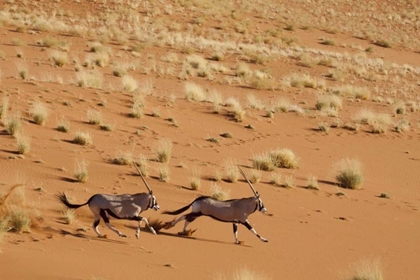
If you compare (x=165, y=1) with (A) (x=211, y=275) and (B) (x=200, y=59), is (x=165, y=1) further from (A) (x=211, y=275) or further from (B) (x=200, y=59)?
(A) (x=211, y=275)

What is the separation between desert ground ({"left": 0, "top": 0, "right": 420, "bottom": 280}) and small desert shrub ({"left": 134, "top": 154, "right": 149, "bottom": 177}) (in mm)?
51

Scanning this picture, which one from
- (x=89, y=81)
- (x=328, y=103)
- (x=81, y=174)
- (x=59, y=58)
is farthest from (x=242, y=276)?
(x=59, y=58)

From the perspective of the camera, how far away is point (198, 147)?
20141 mm

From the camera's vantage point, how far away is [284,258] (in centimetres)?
1202

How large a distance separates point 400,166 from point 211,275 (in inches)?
502

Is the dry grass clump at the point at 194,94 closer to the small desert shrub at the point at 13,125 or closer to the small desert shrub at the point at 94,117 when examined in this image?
the small desert shrub at the point at 94,117

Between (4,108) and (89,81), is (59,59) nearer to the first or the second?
(89,81)

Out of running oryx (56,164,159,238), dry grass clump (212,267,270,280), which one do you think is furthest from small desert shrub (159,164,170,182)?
dry grass clump (212,267,270,280)

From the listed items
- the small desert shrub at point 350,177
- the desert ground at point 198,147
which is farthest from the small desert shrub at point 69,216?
the small desert shrub at point 350,177

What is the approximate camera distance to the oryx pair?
11.3 metres

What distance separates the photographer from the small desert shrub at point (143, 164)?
1616cm

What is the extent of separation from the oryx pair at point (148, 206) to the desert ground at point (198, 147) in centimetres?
31

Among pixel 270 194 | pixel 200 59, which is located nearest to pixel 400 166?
pixel 270 194

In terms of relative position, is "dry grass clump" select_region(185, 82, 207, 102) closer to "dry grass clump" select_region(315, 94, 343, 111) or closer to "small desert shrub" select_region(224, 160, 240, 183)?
"dry grass clump" select_region(315, 94, 343, 111)
